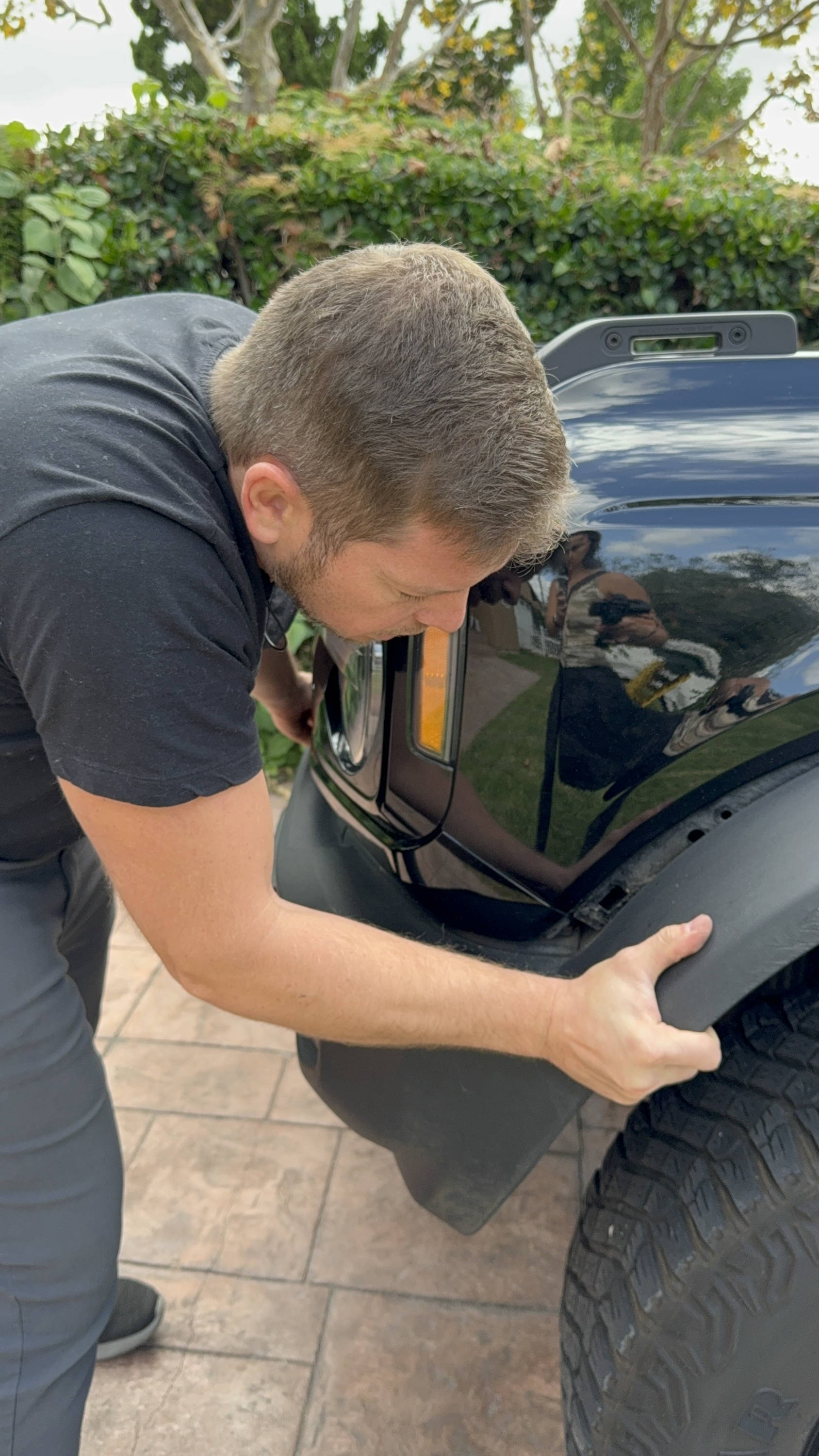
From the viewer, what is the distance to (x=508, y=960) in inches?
56.9

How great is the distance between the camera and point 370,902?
5.27 ft

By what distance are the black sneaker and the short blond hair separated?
1477 mm

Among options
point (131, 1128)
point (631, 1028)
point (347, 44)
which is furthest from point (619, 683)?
point (347, 44)

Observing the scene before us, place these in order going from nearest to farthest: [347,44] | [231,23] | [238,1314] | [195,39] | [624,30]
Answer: [238,1314], [195,39], [231,23], [624,30], [347,44]

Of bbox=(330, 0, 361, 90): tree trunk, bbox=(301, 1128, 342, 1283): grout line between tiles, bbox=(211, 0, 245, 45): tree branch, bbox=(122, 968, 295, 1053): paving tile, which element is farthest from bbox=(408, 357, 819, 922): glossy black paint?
bbox=(330, 0, 361, 90): tree trunk

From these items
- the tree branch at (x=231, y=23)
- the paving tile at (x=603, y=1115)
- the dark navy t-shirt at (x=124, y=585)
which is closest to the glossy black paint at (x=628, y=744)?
the dark navy t-shirt at (x=124, y=585)

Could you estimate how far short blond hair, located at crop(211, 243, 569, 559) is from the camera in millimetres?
1083

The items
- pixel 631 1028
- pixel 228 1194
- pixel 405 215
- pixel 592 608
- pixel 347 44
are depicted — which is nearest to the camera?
pixel 631 1028

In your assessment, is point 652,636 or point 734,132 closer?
point 652,636

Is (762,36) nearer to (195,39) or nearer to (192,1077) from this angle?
(195,39)

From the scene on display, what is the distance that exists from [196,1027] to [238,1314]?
84 cm

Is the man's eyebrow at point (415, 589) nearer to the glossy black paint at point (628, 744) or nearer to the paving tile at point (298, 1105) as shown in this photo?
the glossy black paint at point (628, 744)

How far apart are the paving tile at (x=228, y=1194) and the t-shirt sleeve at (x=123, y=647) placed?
1326 mm

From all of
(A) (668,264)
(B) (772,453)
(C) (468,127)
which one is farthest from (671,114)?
(B) (772,453)
